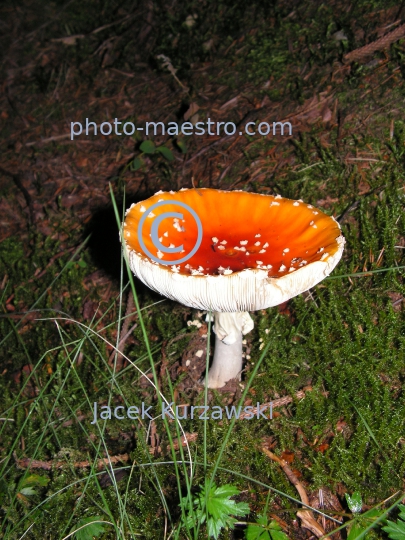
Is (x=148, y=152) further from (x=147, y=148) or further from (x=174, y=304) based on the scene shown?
(x=174, y=304)

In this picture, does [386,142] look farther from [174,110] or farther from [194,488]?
[194,488]

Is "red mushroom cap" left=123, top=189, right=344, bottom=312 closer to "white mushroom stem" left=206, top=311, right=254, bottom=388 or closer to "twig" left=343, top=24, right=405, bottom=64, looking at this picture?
"white mushroom stem" left=206, top=311, right=254, bottom=388

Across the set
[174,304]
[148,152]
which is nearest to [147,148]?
[148,152]

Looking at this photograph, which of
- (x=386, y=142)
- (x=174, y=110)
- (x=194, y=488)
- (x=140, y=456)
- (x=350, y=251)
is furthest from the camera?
(x=174, y=110)

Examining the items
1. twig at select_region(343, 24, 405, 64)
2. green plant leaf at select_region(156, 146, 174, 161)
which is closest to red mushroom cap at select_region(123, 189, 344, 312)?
green plant leaf at select_region(156, 146, 174, 161)

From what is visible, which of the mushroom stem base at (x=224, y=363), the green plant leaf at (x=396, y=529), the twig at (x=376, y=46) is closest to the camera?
the green plant leaf at (x=396, y=529)

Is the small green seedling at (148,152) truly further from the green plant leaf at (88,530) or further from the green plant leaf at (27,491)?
the green plant leaf at (88,530)

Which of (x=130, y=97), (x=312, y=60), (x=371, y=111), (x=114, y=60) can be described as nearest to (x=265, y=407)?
(x=371, y=111)

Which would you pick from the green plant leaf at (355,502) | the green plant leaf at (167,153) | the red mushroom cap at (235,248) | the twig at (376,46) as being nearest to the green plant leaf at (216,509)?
the green plant leaf at (355,502)
